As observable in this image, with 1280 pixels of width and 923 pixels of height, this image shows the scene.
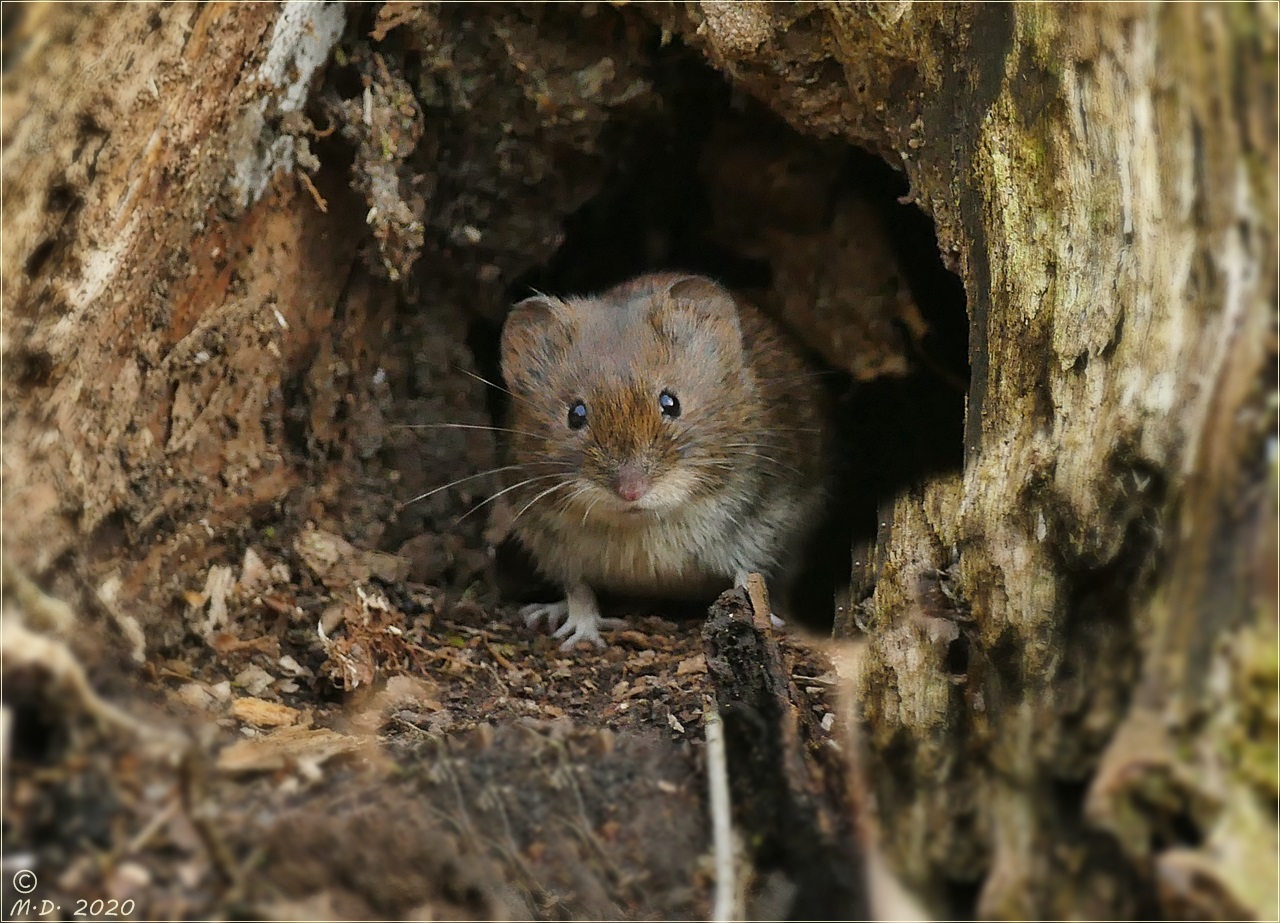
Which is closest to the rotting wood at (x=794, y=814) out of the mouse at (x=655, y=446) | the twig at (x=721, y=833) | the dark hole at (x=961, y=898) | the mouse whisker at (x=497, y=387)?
the twig at (x=721, y=833)

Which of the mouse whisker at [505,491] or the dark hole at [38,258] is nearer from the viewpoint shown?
the dark hole at [38,258]

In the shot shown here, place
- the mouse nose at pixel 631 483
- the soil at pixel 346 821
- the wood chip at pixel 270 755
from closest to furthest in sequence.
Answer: the soil at pixel 346 821, the wood chip at pixel 270 755, the mouse nose at pixel 631 483

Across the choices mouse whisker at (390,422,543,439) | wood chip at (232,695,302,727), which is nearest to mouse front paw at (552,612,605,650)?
mouse whisker at (390,422,543,439)

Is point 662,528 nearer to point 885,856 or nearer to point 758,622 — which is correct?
point 758,622

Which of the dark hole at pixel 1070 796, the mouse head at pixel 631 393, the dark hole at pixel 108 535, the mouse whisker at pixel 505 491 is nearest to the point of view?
the dark hole at pixel 1070 796

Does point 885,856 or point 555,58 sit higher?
point 555,58

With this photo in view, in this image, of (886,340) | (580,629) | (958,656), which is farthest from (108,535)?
(886,340)

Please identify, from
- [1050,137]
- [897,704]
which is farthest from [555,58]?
[897,704]

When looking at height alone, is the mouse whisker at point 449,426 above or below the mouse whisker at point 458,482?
above

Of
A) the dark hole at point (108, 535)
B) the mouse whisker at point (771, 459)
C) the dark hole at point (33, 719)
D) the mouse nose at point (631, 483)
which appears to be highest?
the mouse whisker at point (771, 459)

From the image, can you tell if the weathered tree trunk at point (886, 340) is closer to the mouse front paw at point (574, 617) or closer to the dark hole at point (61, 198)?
the dark hole at point (61, 198)
